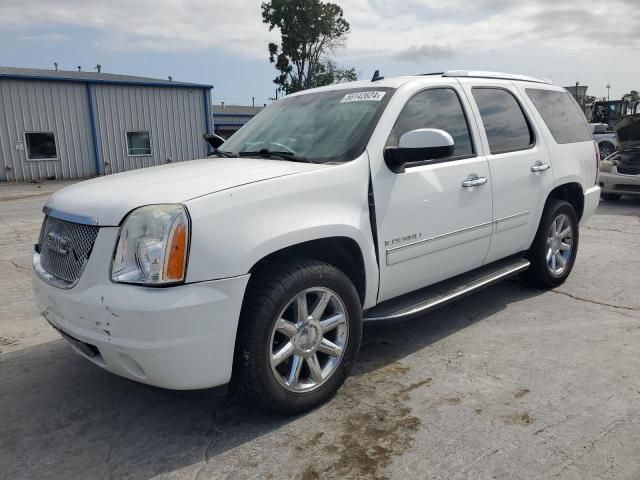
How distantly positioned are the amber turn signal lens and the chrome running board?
1269mm

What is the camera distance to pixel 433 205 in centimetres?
354

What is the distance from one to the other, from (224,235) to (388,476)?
133cm

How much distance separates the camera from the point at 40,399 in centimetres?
322

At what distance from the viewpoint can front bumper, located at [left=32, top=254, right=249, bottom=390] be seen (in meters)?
2.40

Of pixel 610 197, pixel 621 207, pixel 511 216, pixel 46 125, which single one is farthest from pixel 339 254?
pixel 46 125

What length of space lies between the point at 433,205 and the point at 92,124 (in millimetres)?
21875

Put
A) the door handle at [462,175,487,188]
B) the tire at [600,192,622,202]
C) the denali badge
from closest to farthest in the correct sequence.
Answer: the denali badge < the door handle at [462,175,487,188] < the tire at [600,192,622,202]

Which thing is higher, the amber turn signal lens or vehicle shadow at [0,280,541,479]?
the amber turn signal lens

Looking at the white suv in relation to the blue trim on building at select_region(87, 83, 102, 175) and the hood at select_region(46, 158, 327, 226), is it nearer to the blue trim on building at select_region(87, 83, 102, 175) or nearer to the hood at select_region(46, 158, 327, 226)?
the hood at select_region(46, 158, 327, 226)

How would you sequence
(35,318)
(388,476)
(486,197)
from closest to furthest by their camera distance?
(388,476), (486,197), (35,318)

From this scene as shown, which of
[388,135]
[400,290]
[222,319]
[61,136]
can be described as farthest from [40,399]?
[61,136]

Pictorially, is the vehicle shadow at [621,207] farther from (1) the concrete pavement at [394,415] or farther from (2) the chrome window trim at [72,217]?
(2) the chrome window trim at [72,217]

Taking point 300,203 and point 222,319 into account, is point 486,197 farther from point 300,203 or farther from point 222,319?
point 222,319

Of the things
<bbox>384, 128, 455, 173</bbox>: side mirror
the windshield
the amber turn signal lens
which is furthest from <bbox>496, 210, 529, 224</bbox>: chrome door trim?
the amber turn signal lens
